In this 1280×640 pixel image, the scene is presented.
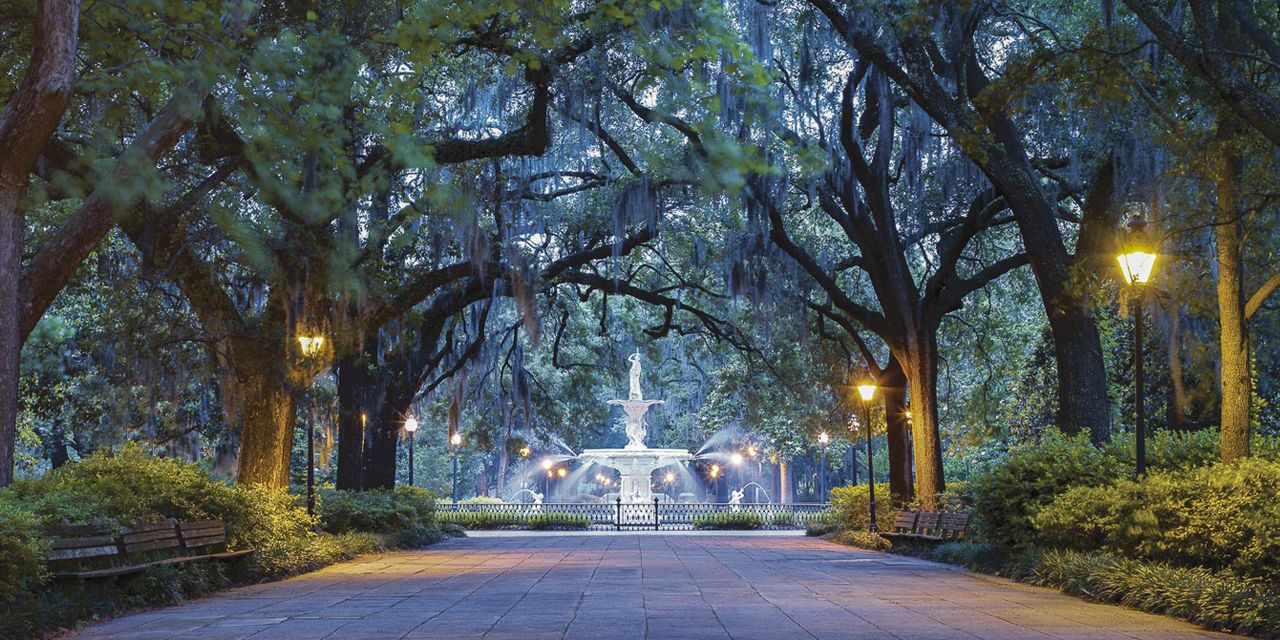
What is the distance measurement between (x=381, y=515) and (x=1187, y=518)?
1618 cm

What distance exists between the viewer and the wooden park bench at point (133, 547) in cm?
1087

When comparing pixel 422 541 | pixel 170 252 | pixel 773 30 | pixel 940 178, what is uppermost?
pixel 773 30

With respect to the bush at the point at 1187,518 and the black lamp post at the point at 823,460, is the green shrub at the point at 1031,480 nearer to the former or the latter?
the bush at the point at 1187,518

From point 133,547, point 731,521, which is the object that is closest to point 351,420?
point 133,547

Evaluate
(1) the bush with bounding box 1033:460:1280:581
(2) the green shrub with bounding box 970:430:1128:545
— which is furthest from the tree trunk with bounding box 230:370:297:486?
(1) the bush with bounding box 1033:460:1280:581

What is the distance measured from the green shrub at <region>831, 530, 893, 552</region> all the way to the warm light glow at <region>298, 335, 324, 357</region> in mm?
11133

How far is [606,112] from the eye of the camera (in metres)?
23.0

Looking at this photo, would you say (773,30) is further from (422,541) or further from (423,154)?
(423,154)

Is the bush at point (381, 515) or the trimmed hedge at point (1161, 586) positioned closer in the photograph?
the trimmed hedge at point (1161, 586)

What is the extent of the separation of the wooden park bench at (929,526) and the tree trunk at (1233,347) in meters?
7.06

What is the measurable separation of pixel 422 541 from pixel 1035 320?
79.3 ft

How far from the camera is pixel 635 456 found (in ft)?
157

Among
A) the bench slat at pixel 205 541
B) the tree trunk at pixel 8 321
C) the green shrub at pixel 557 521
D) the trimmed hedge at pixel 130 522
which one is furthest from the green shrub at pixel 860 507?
the tree trunk at pixel 8 321

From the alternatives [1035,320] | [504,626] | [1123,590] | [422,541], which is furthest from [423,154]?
[1035,320]
